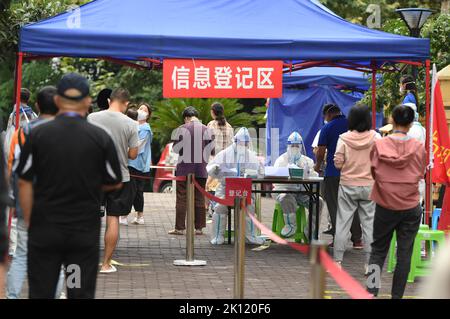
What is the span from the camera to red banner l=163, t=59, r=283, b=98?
37.6ft

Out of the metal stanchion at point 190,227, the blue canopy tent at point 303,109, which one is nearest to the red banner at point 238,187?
the metal stanchion at point 190,227

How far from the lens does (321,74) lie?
63.1 feet

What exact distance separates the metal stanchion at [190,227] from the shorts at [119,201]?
0.67m

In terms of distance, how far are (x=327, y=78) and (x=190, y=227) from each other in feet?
27.2

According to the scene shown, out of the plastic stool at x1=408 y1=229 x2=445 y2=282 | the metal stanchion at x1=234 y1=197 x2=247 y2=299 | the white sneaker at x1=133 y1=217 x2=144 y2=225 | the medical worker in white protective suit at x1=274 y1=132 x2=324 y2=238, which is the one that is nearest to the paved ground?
the plastic stool at x1=408 y1=229 x2=445 y2=282

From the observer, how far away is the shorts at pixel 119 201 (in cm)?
1087

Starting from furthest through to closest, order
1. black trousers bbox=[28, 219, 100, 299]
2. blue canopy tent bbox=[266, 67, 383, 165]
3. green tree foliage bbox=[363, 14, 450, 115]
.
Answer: blue canopy tent bbox=[266, 67, 383, 165]
green tree foliage bbox=[363, 14, 450, 115]
black trousers bbox=[28, 219, 100, 299]

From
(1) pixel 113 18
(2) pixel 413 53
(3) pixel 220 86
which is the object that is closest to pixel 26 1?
(1) pixel 113 18

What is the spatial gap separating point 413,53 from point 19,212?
5418 mm

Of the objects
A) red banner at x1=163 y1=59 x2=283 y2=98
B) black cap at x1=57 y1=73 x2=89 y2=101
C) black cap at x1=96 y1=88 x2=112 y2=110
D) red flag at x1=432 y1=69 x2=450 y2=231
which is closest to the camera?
black cap at x1=57 y1=73 x2=89 y2=101

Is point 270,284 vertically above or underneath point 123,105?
underneath

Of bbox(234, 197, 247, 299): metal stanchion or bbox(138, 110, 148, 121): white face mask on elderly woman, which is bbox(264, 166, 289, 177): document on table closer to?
bbox(138, 110, 148, 121): white face mask on elderly woman

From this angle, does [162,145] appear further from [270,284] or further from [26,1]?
[270,284]

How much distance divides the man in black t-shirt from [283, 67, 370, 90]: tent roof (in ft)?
40.2
